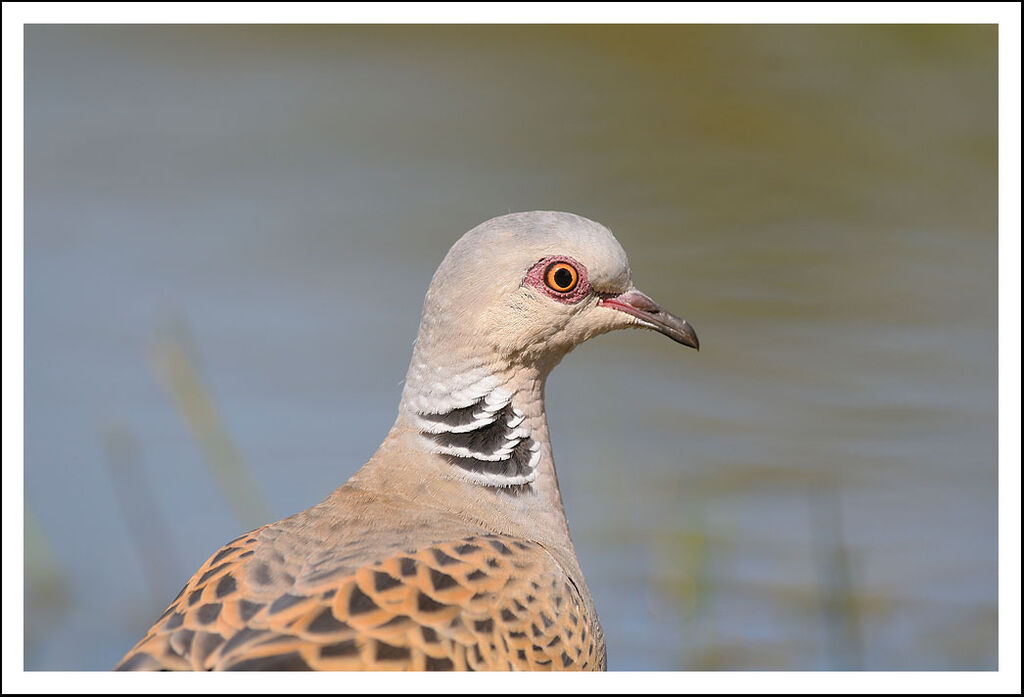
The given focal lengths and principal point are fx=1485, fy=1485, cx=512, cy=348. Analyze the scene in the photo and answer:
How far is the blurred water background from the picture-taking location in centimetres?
679

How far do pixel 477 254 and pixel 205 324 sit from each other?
3802 mm

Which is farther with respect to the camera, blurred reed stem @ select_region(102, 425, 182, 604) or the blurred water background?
the blurred water background

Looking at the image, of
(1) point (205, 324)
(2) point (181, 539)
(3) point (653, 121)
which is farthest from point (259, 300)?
(3) point (653, 121)

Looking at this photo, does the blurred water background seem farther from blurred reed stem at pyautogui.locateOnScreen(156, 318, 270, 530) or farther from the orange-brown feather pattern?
the orange-brown feather pattern

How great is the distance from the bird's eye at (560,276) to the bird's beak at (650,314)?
Result: 0.18 meters

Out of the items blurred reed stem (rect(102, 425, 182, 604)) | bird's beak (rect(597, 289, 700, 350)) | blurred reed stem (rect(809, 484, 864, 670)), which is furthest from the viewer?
blurred reed stem (rect(102, 425, 182, 604))

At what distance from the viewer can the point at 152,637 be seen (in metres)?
3.69

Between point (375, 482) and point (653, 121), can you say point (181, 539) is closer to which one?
point (375, 482)

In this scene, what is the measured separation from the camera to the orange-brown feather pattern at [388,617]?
11.4 ft

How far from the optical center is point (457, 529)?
13.3ft

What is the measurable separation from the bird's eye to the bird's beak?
0.18 m

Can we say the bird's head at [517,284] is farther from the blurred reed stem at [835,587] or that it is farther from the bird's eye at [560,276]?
the blurred reed stem at [835,587]

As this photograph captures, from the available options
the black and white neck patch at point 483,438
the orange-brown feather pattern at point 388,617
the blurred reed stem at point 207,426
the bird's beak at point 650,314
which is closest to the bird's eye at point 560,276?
the bird's beak at point 650,314

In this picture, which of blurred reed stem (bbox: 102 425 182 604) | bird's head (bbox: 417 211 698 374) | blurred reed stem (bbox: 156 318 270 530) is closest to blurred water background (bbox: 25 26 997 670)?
blurred reed stem (bbox: 102 425 182 604)
